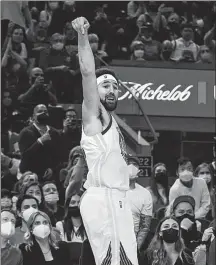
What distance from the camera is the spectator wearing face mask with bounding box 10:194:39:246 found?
33.6 ft

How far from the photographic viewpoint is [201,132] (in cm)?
1351

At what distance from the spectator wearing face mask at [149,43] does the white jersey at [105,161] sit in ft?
26.4

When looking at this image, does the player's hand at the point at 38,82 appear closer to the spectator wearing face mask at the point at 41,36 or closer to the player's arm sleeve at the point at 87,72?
the spectator wearing face mask at the point at 41,36

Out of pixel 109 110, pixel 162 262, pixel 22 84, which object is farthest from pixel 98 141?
pixel 22 84

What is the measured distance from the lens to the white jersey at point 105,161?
5.92 m

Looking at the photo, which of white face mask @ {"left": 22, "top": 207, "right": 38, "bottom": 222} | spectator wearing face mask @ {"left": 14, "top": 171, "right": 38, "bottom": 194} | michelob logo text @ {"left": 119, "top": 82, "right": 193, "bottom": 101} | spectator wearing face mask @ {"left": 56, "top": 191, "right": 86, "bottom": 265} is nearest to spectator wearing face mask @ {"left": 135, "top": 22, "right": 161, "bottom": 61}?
michelob logo text @ {"left": 119, "top": 82, "right": 193, "bottom": 101}

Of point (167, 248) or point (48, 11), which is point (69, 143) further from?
point (48, 11)

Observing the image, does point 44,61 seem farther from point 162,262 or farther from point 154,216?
point 162,262

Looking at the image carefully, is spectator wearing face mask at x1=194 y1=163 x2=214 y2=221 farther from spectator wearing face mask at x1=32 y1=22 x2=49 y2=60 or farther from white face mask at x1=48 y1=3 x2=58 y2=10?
white face mask at x1=48 y1=3 x2=58 y2=10

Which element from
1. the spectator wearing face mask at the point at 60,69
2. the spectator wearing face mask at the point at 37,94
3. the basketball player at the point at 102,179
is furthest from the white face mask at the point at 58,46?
the basketball player at the point at 102,179

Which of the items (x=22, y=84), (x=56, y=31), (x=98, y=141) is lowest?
(x=98, y=141)

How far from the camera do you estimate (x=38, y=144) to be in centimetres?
1162

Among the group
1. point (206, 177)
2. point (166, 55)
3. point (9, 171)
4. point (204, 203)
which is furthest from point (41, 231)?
point (166, 55)

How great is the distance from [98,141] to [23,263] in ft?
13.6
